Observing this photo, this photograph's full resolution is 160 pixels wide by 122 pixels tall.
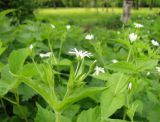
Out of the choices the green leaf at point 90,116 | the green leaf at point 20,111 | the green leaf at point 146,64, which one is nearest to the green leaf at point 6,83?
the green leaf at point 20,111

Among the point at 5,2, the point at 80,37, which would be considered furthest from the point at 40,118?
the point at 5,2

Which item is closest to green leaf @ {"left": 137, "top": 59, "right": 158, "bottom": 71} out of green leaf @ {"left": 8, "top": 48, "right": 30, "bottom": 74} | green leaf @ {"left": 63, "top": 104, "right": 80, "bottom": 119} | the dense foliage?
the dense foliage

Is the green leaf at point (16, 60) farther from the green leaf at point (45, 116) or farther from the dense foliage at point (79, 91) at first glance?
the green leaf at point (45, 116)

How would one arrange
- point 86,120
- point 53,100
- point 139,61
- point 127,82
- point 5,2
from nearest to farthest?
1. point 53,100
2. point 86,120
3. point 127,82
4. point 139,61
5. point 5,2

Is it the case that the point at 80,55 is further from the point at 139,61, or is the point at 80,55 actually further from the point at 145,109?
the point at 145,109

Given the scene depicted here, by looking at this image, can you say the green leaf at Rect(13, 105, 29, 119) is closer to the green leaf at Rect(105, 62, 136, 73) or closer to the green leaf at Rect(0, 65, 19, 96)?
the green leaf at Rect(0, 65, 19, 96)
